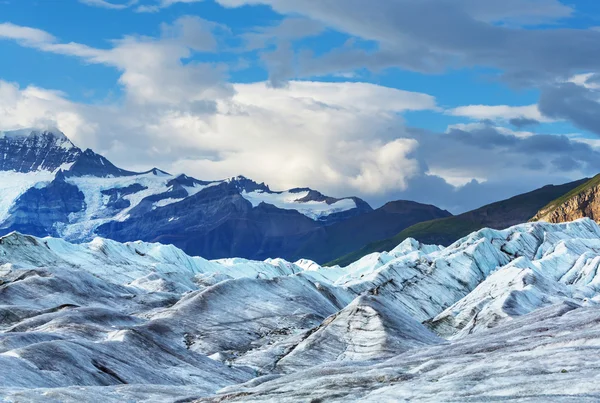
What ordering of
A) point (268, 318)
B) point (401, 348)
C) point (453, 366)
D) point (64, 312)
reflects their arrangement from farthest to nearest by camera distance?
1. point (268, 318)
2. point (64, 312)
3. point (401, 348)
4. point (453, 366)

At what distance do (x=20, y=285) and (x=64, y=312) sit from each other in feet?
122

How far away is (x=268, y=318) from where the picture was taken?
493ft

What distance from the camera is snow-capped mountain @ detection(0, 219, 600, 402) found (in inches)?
2254

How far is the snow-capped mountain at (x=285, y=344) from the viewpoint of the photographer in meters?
57.2

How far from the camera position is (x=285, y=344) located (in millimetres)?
125562

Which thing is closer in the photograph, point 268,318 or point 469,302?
point 268,318

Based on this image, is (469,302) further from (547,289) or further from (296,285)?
(296,285)

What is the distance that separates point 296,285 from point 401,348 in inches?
2294

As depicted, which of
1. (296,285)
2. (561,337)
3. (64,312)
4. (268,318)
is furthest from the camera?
(296,285)

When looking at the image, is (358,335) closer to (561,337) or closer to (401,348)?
(401,348)

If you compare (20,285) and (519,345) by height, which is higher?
(20,285)

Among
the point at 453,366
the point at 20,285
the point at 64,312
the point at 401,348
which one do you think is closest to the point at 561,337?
the point at 453,366

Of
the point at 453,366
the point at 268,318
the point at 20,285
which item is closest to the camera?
the point at 453,366

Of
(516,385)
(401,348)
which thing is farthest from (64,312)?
(516,385)
